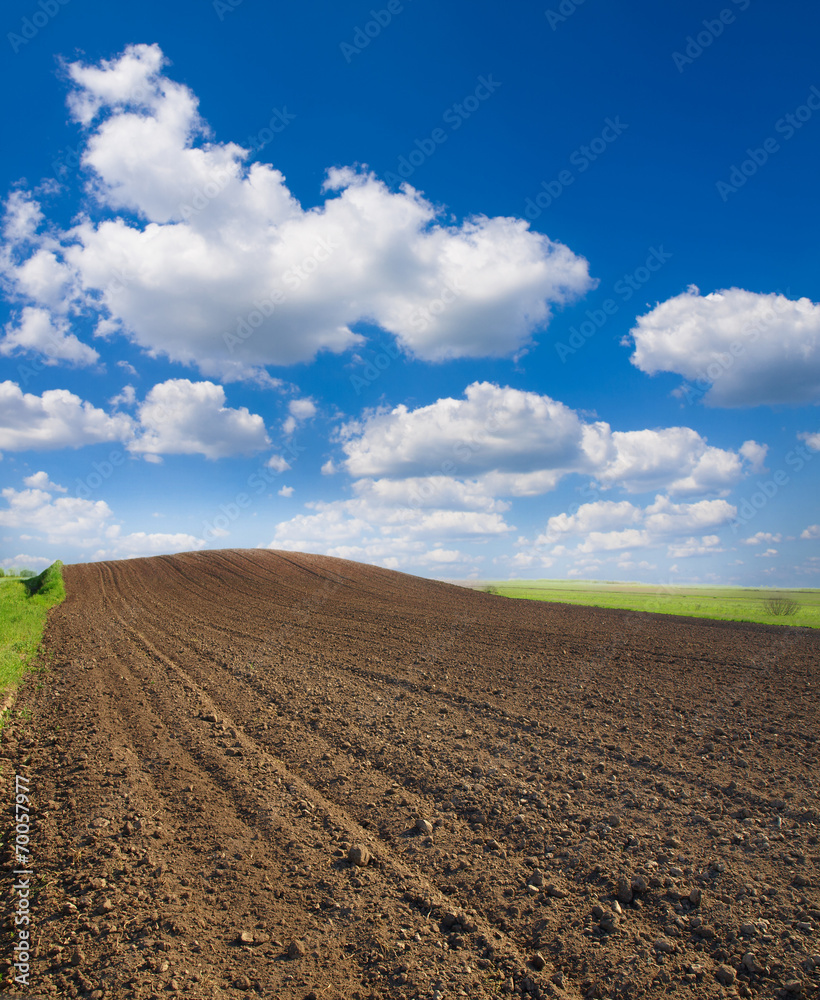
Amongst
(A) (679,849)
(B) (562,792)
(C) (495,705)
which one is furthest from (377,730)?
(A) (679,849)

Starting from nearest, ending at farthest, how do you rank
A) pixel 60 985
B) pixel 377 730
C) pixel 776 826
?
pixel 60 985 < pixel 776 826 < pixel 377 730

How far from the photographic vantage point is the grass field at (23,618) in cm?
1239

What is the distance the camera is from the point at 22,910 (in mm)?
4172

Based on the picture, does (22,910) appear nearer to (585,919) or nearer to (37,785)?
(37,785)

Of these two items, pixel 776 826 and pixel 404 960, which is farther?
pixel 776 826

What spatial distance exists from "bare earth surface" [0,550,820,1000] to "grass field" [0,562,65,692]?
1373 millimetres

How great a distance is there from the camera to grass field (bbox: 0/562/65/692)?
12.4 metres

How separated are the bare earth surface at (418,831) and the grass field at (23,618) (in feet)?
4.50

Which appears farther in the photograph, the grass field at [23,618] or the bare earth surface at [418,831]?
the grass field at [23,618]

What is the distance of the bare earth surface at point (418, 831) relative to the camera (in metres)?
3.62

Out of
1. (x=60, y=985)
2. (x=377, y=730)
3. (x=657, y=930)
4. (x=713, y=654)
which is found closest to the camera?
(x=60, y=985)

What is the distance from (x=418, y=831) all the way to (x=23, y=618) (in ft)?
69.6

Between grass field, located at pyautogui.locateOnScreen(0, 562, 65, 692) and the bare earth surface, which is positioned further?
grass field, located at pyautogui.locateOnScreen(0, 562, 65, 692)

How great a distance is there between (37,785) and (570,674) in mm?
9996
